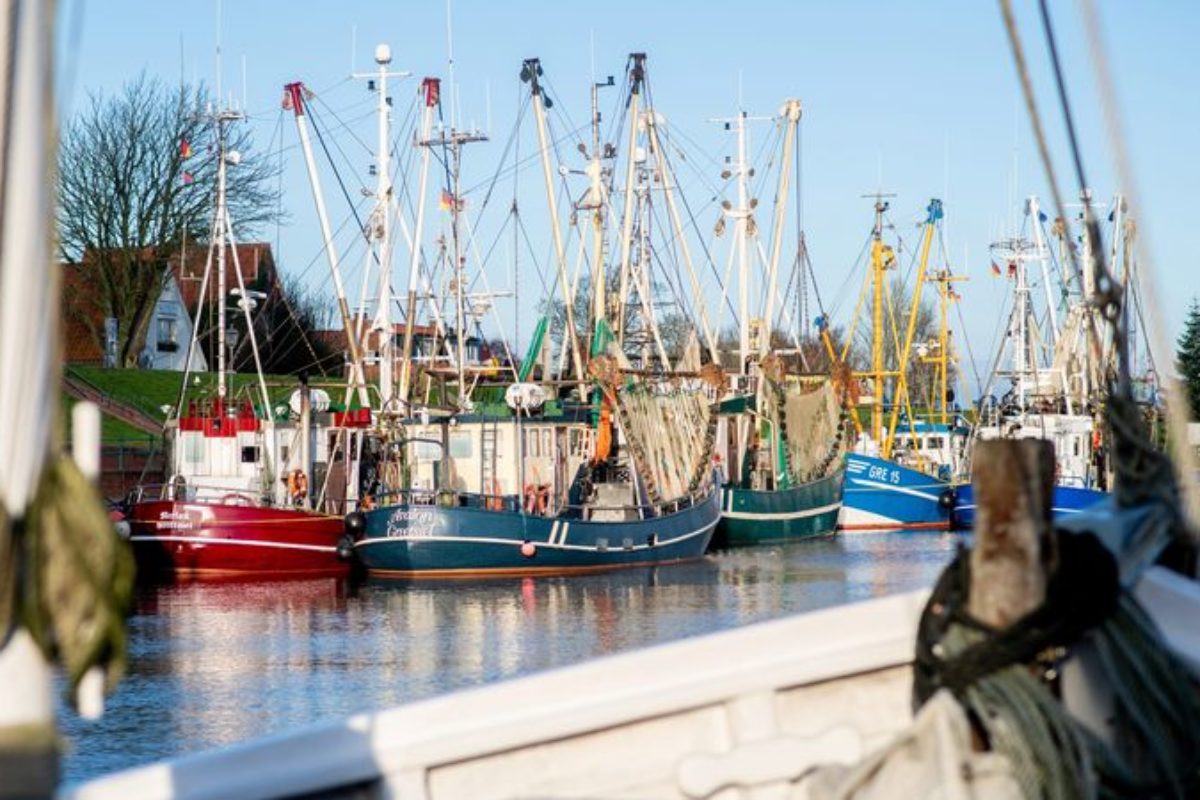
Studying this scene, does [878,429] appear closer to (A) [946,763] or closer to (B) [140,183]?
(B) [140,183]

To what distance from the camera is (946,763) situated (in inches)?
199

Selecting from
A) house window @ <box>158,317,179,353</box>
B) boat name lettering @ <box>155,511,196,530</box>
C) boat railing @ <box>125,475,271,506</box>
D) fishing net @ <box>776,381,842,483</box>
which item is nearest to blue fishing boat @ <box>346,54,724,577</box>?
boat railing @ <box>125,475,271,506</box>

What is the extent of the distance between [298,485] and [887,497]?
66.1ft

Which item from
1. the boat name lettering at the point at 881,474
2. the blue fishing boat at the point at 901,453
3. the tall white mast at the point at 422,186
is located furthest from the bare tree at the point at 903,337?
the tall white mast at the point at 422,186

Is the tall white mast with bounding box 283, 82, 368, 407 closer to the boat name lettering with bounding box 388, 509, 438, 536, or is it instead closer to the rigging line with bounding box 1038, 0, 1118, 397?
the boat name lettering with bounding box 388, 509, 438, 536

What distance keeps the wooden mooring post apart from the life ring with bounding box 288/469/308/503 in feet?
107

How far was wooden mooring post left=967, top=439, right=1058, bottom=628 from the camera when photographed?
5.18 m

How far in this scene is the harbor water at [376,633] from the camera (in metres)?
19.2

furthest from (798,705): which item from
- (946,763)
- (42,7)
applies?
(42,7)

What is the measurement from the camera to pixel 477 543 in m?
33.7

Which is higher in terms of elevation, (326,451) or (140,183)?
(140,183)

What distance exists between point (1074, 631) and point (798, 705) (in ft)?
2.59

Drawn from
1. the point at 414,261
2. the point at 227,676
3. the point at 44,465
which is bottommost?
the point at 227,676

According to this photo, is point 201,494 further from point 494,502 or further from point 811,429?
point 811,429
